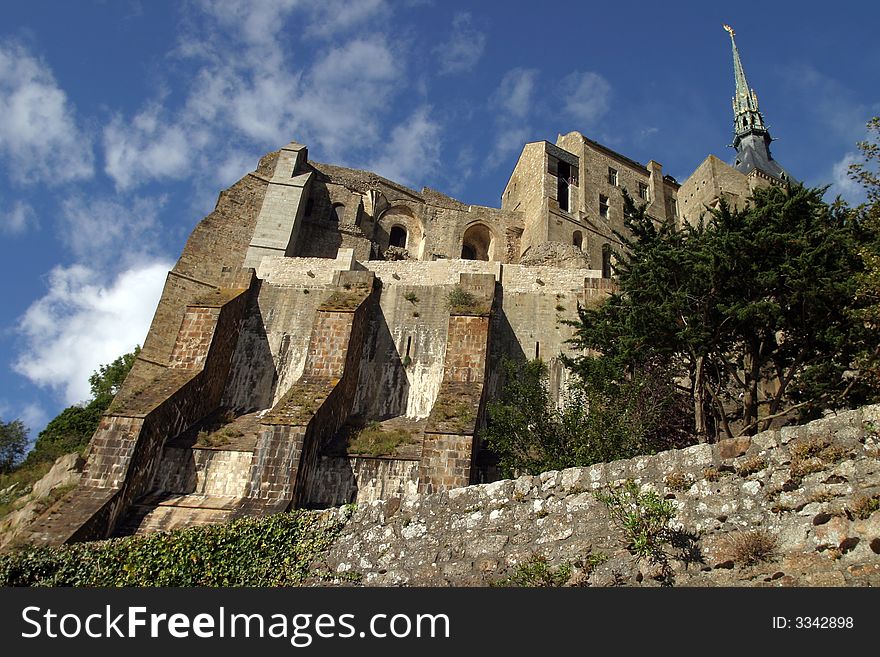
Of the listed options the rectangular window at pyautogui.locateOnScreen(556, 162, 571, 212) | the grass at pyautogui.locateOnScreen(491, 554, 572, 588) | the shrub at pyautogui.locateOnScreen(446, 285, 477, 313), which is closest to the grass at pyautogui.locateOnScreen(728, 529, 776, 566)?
the grass at pyautogui.locateOnScreen(491, 554, 572, 588)

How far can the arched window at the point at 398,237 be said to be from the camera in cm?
3356

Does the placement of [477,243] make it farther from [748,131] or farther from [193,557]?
[748,131]

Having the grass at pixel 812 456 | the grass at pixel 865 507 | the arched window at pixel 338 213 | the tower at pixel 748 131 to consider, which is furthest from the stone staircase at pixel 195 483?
the tower at pixel 748 131

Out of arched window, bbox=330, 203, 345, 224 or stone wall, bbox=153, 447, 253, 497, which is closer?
stone wall, bbox=153, 447, 253, 497

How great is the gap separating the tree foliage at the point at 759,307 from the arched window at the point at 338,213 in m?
19.6

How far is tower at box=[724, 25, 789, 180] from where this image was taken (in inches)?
2522

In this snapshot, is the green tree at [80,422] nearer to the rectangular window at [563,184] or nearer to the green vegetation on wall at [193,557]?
the green vegetation on wall at [193,557]

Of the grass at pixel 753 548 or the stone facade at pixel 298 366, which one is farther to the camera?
the stone facade at pixel 298 366

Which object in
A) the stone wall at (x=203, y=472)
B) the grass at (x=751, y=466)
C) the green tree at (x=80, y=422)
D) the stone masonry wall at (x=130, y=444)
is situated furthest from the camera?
the green tree at (x=80, y=422)

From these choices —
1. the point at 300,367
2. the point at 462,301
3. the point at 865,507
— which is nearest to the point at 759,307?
the point at 865,507

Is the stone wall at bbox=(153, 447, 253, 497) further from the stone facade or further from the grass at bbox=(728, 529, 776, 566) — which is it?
the grass at bbox=(728, 529, 776, 566)

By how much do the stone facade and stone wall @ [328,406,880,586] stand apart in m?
5.19

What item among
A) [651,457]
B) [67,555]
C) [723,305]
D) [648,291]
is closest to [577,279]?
[648,291]

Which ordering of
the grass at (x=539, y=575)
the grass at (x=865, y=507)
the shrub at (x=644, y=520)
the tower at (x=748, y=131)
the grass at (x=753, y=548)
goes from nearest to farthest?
the grass at (x=865, y=507), the grass at (x=753, y=548), the shrub at (x=644, y=520), the grass at (x=539, y=575), the tower at (x=748, y=131)
